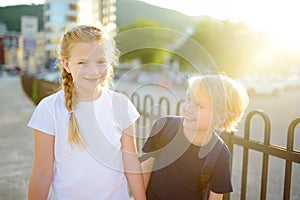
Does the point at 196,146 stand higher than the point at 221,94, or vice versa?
the point at 221,94

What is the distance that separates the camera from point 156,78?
1502 inches

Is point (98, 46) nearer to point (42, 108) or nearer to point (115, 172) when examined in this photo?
point (42, 108)

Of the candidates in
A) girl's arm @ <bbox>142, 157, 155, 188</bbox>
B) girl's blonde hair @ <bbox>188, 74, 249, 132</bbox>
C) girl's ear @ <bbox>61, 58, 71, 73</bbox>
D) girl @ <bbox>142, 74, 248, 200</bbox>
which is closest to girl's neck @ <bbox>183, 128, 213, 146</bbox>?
girl @ <bbox>142, 74, 248, 200</bbox>

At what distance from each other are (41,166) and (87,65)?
0.54 meters

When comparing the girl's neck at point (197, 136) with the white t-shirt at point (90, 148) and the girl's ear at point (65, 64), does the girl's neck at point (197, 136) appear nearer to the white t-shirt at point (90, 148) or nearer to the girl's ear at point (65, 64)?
the white t-shirt at point (90, 148)

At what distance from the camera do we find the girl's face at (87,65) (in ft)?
5.72

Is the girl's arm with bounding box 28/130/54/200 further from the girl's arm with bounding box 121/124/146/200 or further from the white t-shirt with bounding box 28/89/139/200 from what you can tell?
the girl's arm with bounding box 121/124/146/200

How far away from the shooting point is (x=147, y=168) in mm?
2023

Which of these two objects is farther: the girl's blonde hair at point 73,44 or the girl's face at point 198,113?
the girl's face at point 198,113

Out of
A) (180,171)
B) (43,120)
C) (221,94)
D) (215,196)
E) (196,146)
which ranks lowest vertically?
(215,196)

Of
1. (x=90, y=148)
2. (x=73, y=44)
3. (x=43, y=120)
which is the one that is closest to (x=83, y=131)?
(x=90, y=148)

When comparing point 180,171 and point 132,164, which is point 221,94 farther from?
point 132,164

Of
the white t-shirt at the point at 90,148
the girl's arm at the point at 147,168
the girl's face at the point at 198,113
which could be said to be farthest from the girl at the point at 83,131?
the girl's face at the point at 198,113

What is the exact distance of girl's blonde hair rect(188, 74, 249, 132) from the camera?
5.92 feet
